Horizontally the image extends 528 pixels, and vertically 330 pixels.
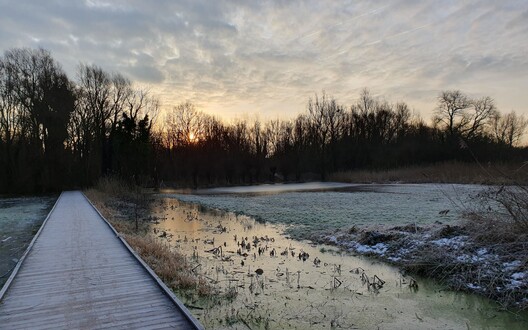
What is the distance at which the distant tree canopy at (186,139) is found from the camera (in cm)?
3541

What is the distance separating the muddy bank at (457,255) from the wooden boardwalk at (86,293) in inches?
213

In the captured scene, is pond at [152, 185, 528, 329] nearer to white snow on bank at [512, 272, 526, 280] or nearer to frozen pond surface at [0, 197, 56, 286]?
white snow on bank at [512, 272, 526, 280]

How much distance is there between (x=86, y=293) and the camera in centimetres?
594

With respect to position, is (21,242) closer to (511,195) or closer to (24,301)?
(24,301)

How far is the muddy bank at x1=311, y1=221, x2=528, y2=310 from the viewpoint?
22.7ft

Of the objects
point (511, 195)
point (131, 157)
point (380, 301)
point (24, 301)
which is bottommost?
point (380, 301)

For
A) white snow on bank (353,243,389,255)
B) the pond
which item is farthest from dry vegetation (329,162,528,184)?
the pond

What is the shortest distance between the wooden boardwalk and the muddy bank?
213 inches

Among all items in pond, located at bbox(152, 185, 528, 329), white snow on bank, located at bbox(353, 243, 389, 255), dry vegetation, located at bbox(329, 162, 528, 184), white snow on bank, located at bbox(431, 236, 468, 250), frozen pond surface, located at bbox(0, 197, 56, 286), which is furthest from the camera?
dry vegetation, located at bbox(329, 162, 528, 184)

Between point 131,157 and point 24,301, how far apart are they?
1455 inches


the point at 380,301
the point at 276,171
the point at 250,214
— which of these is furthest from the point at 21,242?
the point at 276,171

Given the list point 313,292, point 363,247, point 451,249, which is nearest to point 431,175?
point 363,247

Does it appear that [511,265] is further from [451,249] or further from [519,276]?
[451,249]

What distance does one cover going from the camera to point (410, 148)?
2127 inches
